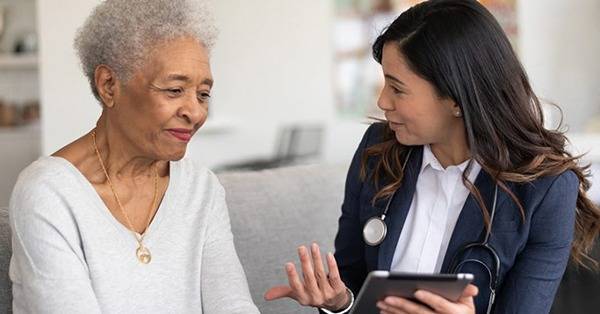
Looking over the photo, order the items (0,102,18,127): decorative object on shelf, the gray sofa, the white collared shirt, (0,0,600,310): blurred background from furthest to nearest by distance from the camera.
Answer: (0,102,18,127): decorative object on shelf
(0,0,600,310): blurred background
the gray sofa
the white collared shirt

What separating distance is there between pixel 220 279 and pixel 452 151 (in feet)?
1.94

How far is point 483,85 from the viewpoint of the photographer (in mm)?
1949

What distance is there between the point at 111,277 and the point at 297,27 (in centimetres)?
521

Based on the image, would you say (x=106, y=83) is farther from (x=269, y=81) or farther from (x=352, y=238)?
(x=269, y=81)

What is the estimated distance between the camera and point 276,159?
6.07 metres

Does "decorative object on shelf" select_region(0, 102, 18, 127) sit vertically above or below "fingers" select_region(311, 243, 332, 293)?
below

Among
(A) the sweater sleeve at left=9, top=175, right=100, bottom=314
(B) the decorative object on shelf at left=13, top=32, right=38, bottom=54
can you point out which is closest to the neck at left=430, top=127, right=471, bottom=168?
(A) the sweater sleeve at left=9, top=175, right=100, bottom=314

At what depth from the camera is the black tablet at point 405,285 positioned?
1580 millimetres

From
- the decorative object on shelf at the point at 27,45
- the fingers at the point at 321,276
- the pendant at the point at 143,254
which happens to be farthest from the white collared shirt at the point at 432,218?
the decorative object on shelf at the point at 27,45

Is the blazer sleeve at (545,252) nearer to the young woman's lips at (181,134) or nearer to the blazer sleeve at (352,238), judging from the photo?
the blazer sleeve at (352,238)

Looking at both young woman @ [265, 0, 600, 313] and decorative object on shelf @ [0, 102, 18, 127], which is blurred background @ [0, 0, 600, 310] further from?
young woman @ [265, 0, 600, 313]

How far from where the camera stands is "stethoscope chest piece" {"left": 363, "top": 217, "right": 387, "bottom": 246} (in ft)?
→ 6.75

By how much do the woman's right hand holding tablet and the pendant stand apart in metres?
0.26

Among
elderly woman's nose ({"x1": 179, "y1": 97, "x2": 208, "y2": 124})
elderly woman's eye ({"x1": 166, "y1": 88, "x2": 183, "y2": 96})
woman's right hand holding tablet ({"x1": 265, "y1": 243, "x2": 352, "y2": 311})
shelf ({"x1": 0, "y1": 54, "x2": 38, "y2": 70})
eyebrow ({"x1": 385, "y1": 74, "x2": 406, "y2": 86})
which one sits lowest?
woman's right hand holding tablet ({"x1": 265, "y1": 243, "x2": 352, "y2": 311})
